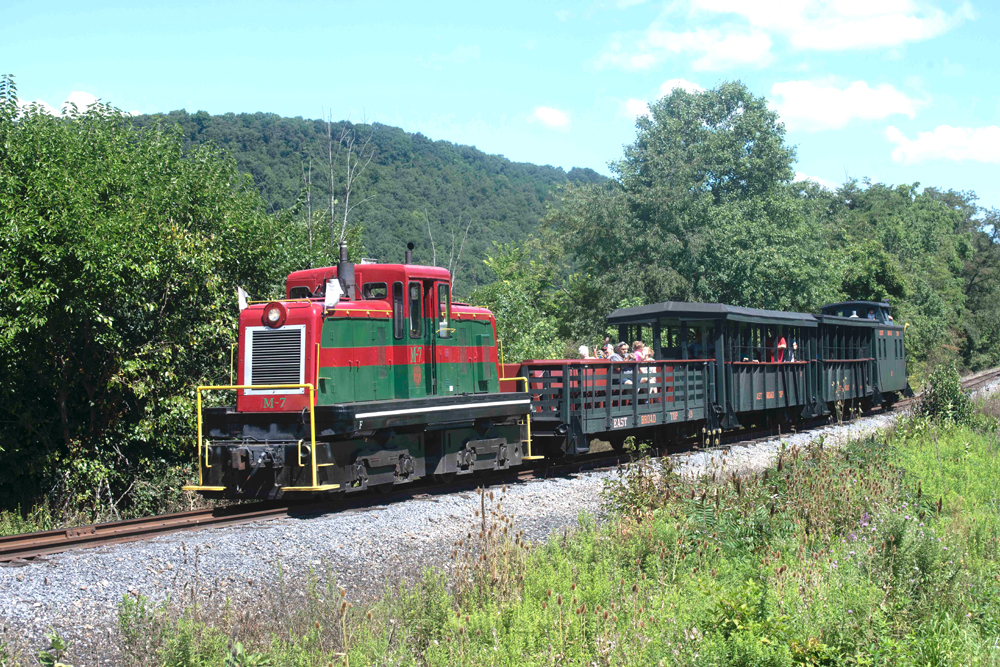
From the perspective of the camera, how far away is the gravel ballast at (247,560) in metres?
6.57

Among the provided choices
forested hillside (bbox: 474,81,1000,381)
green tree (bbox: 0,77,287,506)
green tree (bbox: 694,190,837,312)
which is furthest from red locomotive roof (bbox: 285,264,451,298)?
green tree (bbox: 694,190,837,312)

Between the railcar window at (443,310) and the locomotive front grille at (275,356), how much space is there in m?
2.28

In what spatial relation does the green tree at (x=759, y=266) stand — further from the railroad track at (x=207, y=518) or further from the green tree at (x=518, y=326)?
the railroad track at (x=207, y=518)

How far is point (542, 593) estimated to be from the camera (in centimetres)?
711

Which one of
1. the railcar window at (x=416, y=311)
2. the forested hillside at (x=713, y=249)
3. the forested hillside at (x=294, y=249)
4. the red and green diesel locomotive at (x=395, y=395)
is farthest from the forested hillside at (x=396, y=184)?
the railcar window at (x=416, y=311)

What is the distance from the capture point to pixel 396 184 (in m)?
74.8

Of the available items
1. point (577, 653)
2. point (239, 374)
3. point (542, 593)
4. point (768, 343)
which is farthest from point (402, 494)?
point (768, 343)

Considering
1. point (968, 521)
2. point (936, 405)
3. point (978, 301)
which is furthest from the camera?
point (978, 301)

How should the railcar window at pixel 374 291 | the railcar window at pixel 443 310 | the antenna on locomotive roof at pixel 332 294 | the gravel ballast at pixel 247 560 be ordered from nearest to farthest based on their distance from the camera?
the gravel ballast at pixel 247 560, the antenna on locomotive roof at pixel 332 294, the railcar window at pixel 374 291, the railcar window at pixel 443 310

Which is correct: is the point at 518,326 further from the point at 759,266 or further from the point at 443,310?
the point at 759,266

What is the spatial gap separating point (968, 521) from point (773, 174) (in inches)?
1506

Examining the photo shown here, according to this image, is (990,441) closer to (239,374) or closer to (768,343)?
(768,343)

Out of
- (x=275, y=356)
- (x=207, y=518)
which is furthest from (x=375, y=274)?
(x=207, y=518)

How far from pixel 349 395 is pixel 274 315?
1472 millimetres
